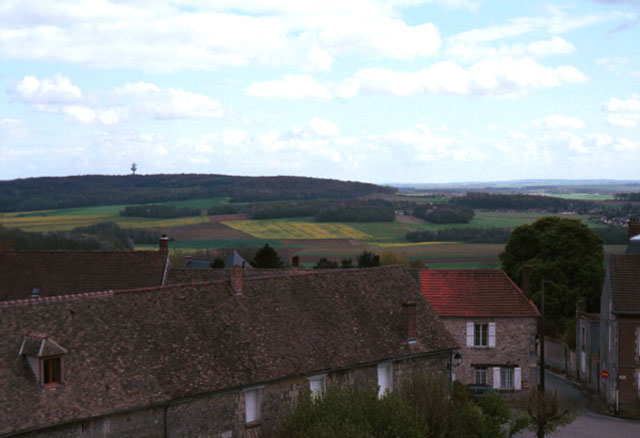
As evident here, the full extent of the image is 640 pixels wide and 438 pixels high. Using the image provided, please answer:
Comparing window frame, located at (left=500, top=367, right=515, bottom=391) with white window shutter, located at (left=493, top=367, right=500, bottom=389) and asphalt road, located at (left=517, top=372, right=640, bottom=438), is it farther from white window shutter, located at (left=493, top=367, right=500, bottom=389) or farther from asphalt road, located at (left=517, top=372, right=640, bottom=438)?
asphalt road, located at (left=517, top=372, right=640, bottom=438)

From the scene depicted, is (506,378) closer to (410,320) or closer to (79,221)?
(410,320)

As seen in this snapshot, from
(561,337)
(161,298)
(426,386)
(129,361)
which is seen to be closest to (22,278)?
(161,298)

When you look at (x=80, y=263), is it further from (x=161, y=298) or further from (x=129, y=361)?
(x=129, y=361)

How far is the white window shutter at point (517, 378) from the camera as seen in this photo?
146 ft

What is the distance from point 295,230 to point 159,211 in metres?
43.8

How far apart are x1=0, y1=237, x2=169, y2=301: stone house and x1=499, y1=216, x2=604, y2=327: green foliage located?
3512 cm

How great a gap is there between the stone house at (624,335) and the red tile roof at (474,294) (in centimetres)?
472

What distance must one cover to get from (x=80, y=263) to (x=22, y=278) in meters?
3.14

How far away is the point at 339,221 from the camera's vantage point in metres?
170

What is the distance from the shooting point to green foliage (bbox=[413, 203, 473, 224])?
162 metres

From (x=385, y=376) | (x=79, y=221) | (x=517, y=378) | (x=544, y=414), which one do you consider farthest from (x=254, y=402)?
(x=79, y=221)

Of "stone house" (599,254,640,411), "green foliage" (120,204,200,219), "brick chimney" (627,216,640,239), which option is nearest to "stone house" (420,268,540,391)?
"stone house" (599,254,640,411)

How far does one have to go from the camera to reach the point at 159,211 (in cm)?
18562

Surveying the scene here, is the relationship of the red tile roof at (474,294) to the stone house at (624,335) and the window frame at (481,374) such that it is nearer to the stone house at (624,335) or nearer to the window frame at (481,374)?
the window frame at (481,374)
